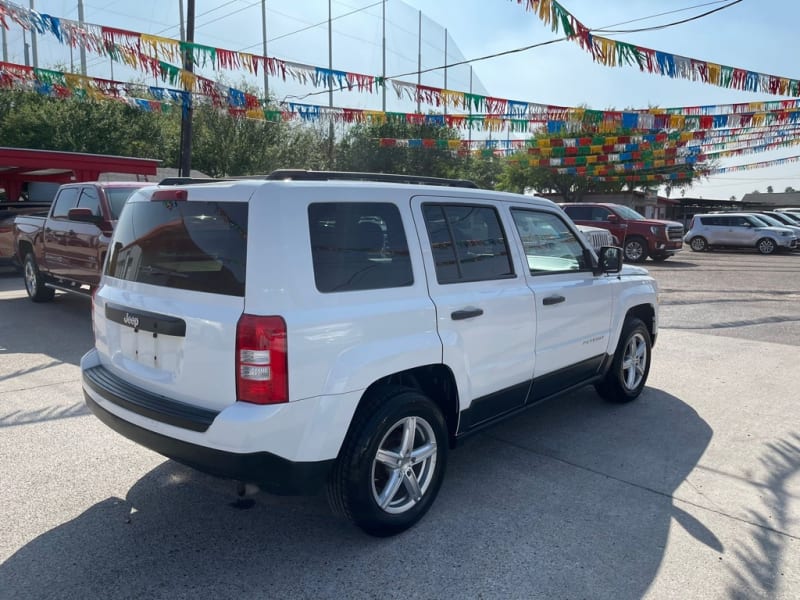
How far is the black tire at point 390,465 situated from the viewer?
118 inches

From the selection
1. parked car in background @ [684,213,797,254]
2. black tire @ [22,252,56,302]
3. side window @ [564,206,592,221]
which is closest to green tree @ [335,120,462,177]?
parked car in background @ [684,213,797,254]

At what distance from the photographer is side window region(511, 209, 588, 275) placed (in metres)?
4.21

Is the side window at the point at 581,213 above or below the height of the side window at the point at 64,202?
below

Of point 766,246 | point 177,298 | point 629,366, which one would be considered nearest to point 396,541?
point 177,298

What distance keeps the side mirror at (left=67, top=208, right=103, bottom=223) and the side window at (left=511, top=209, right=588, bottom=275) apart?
593cm

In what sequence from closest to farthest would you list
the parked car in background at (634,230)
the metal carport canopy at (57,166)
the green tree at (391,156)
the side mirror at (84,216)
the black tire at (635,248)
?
the side mirror at (84,216)
the metal carport canopy at (57,166)
the parked car in background at (634,230)
the black tire at (635,248)
the green tree at (391,156)

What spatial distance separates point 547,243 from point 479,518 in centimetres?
202

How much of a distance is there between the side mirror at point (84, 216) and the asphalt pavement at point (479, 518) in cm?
286

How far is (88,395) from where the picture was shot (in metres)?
3.51

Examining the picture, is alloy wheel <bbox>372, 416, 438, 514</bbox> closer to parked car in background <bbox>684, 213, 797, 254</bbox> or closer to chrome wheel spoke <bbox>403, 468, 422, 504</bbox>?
chrome wheel spoke <bbox>403, 468, 422, 504</bbox>

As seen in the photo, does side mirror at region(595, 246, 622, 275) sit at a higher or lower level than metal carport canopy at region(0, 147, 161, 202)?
lower

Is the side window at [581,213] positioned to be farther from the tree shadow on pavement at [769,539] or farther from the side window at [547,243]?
the tree shadow on pavement at [769,539]

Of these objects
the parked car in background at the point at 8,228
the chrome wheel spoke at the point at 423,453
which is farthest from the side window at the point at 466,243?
the parked car in background at the point at 8,228

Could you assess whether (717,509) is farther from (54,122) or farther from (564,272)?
(54,122)
